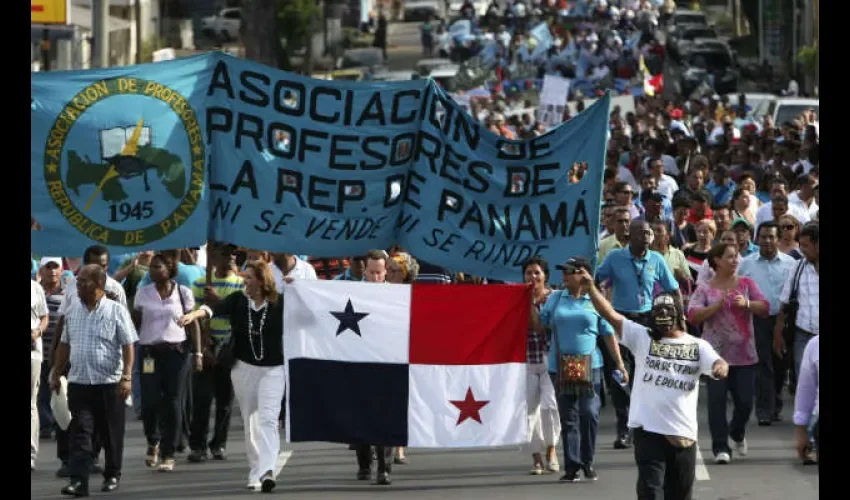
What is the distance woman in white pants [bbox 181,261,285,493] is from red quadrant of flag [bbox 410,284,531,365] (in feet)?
2.99

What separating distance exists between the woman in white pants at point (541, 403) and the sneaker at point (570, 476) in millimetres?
363

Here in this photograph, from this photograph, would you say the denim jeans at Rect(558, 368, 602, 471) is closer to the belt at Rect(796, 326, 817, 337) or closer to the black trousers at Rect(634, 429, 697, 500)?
the belt at Rect(796, 326, 817, 337)

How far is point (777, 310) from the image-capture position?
1675 centimetres

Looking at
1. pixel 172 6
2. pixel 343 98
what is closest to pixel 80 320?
pixel 343 98

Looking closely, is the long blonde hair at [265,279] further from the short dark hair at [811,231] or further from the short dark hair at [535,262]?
the short dark hair at [811,231]

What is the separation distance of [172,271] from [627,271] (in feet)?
11.4

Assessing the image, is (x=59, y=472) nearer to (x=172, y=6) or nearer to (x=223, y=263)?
(x=223, y=263)

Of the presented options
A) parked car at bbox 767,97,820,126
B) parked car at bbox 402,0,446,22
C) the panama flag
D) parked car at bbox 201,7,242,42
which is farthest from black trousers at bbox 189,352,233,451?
parked car at bbox 402,0,446,22

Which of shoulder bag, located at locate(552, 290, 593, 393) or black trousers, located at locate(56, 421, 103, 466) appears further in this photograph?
black trousers, located at locate(56, 421, 103, 466)

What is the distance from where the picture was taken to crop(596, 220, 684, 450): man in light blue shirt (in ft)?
52.4

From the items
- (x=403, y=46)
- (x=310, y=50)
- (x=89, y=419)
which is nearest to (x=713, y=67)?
(x=310, y=50)

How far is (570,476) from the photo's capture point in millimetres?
14383

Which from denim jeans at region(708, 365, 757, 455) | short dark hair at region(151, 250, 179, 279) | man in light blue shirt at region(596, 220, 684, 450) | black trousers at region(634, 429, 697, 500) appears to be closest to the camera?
black trousers at region(634, 429, 697, 500)

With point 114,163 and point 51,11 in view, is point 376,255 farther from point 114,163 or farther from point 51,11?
point 51,11
